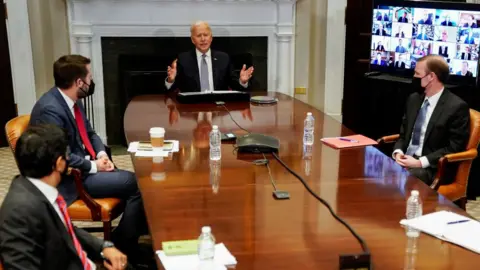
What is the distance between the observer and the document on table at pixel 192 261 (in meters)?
1.80

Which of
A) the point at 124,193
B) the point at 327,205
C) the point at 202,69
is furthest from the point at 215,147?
the point at 202,69

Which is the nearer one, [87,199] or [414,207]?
[414,207]

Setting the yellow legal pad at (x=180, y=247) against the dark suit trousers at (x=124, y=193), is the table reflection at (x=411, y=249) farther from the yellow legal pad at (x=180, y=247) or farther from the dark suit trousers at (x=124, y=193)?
the dark suit trousers at (x=124, y=193)

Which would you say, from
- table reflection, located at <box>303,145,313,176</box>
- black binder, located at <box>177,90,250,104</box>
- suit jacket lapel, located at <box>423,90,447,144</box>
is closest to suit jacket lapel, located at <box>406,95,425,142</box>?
suit jacket lapel, located at <box>423,90,447,144</box>

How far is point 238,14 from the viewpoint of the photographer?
238 inches

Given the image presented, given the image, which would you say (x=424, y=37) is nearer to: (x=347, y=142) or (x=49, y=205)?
(x=347, y=142)

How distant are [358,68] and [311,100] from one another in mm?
630

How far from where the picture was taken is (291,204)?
2.32 m

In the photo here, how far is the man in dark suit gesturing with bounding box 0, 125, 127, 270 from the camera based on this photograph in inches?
73.2

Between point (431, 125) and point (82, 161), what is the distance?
197 centimetres

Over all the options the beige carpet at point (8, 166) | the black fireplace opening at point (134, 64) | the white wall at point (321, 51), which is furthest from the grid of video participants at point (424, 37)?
the beige carpet at point (8, 166)

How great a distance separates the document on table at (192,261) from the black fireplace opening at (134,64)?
4.18 meters

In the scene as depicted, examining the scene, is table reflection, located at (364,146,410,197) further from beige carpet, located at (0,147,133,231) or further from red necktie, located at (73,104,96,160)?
beige carpet, located at (0,147,133,231)

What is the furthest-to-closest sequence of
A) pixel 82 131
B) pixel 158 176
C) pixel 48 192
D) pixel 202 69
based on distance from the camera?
1. pixel 202 69
2. pixel 82 131
3. pixel 158 176
4. pixel 48 192
